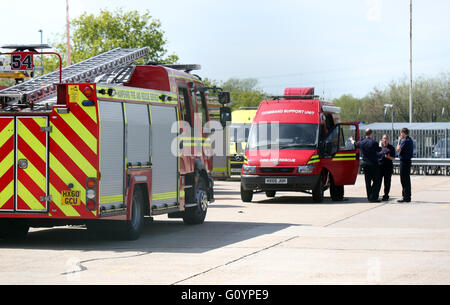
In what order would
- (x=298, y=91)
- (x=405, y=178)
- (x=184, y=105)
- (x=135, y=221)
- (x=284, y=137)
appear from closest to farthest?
(x=135, y=221)
(x=184, y=105)
(x=405, y=178)
(x=284, y=137)
(x=298, y=91)

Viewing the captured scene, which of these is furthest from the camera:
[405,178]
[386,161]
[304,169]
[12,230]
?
[386,161]

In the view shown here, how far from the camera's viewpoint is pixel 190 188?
1680 centimetres

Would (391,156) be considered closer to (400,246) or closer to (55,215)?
(400,246)

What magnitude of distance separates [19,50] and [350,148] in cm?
1109

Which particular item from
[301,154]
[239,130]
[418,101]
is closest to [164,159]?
[301,154]

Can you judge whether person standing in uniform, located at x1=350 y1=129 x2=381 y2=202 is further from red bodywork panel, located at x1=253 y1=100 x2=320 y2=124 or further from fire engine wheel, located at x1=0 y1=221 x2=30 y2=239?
fire engine wheel, located at x1=0 y1=221 x2=30 y2=239

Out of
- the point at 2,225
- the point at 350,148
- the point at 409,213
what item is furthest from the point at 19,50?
the point at 350,148

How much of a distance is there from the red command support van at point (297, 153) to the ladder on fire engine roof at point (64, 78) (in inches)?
196

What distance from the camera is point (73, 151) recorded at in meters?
13.0

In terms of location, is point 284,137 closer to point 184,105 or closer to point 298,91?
point 298,91

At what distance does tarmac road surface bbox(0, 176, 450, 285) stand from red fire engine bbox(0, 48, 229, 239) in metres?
0.52

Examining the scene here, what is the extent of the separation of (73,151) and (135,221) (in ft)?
5.98

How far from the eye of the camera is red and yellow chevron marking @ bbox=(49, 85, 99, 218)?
1295 cm

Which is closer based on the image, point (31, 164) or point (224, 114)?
point (31, 164)
